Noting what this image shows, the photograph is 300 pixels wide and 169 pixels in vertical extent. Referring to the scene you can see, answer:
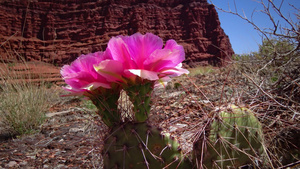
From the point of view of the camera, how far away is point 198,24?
2656cm

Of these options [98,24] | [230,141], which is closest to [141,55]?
[230,141]

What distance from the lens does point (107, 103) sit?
744 mm

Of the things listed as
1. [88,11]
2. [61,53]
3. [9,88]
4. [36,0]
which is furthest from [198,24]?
[9,88]

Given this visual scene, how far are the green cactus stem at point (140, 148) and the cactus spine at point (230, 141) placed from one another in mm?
94

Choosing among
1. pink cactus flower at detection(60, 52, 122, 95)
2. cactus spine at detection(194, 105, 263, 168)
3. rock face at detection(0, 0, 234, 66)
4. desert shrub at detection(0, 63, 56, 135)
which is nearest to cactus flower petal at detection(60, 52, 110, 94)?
pink cactus flower at detection(60, 52, 122, 95)

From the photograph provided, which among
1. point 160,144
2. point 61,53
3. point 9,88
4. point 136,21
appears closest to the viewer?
point 160,144

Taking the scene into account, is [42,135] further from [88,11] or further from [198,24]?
[198,24]

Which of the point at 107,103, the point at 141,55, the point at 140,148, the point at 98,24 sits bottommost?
the point at 140,148

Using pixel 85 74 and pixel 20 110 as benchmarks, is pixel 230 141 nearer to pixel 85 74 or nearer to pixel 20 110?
pixel 85 74

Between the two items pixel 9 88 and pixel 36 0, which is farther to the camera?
pixel 36 0

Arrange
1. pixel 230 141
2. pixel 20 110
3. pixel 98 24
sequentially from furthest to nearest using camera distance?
pixel 98 24
pixel 20 110
pixel 230 141

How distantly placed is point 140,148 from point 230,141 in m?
0.34

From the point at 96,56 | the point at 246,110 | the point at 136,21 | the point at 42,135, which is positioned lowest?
the point at 42,135

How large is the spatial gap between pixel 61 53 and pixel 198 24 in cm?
1681
